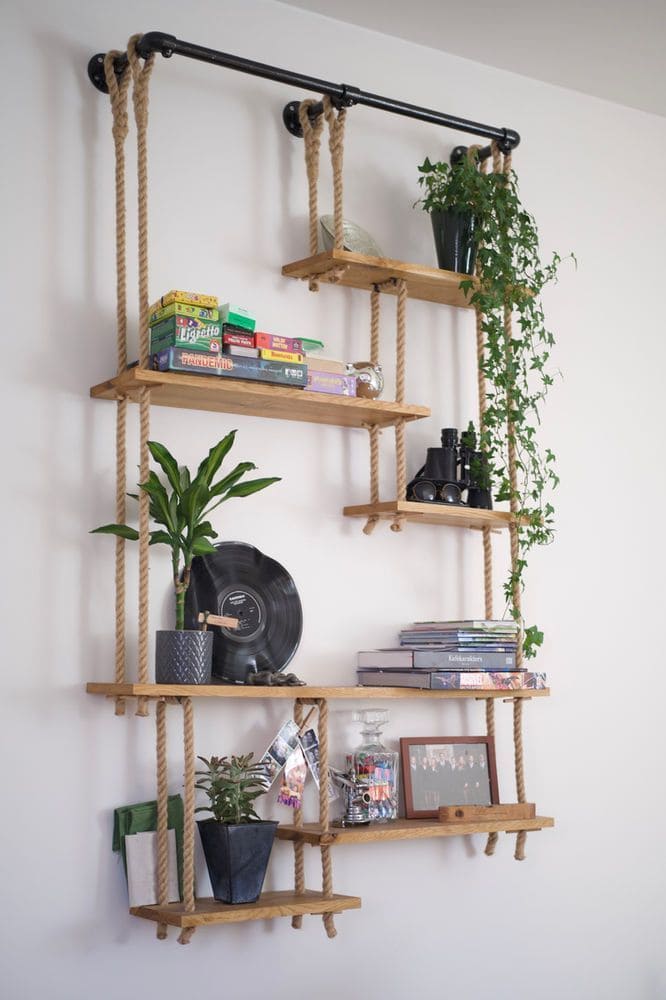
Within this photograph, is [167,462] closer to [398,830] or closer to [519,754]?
[398,830]

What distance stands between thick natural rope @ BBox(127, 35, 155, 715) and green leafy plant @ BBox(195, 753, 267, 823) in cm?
20

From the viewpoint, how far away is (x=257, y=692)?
7.66 feet

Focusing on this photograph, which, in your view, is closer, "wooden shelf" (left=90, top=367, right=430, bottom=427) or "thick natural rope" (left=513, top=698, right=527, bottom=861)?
"wooden shelf" (left=90, top=367, right=430, bottom=427)

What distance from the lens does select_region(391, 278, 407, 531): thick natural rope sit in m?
2.70

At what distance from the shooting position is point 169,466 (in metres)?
2.33

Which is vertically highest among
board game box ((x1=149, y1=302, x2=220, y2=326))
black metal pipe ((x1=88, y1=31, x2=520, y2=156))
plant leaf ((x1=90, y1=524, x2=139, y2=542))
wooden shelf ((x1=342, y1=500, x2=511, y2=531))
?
black metal pipe ((x1=88, y1=31, x2=520, y2=156))

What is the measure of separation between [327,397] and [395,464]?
418mm

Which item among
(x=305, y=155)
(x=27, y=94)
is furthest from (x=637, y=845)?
(x=27, y=94)

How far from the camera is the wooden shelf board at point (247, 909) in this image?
2.19 m

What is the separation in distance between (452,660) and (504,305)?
0.87 m

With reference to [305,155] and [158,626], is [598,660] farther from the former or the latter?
[305,155]

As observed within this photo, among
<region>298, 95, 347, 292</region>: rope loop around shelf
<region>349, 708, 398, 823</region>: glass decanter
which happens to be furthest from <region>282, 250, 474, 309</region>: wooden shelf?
<region>349, 708, 398, 823</region>: glass decanter

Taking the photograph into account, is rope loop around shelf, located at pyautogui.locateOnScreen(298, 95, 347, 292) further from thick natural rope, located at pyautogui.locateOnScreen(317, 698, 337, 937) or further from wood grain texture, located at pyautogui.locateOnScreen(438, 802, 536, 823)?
wood grain texture, located at pyautogui.locateOnScreen(438, 802, 536, 823)

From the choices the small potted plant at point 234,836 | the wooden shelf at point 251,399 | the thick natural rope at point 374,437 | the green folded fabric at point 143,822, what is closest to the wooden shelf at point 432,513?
the thick natural rope at point 374,437
